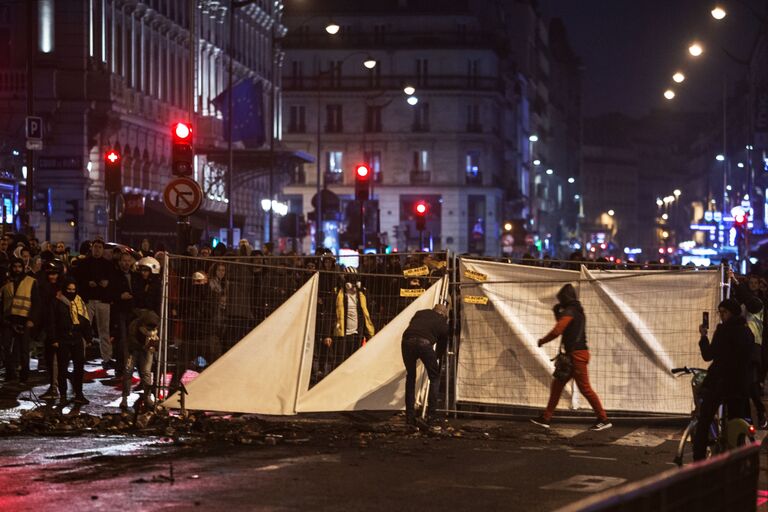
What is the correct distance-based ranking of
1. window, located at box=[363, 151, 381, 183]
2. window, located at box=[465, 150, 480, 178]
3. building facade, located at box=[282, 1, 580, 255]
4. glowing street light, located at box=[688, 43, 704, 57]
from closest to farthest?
1. glowing street light, located at box=[688, 43, 704, 57]
2. building facade, located at box=[282, 1, 580, 255]
3. window, located at box=[363, 151, 381, 183]
4. window, located at box=[465, 150, 480, 178]

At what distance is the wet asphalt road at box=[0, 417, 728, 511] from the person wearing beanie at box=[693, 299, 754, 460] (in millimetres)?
688

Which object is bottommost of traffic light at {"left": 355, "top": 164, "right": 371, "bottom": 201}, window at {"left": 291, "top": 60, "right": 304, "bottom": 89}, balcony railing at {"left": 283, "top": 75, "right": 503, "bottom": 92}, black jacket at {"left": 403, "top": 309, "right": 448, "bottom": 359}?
black jacket at {"left": 403, "top": 309, "right": 448, "bottom": 359}

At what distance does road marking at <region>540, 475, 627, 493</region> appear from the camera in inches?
461

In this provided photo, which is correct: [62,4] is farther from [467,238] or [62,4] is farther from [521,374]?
[467,238]

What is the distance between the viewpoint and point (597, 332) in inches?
655

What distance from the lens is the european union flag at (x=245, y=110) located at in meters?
57.2

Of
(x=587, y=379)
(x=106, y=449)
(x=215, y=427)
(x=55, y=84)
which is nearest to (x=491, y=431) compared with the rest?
(x=587, y=379)

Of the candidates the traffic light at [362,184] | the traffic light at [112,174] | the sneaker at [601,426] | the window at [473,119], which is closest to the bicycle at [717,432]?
the sneaker at [601,426]

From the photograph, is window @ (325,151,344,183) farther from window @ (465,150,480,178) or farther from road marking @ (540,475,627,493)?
road marking @ (540,475,627,493)

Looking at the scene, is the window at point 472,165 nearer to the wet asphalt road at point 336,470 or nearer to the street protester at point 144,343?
the street protester at point 144,343

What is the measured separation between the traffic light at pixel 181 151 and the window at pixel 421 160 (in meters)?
76.5

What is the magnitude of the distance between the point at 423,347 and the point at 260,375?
1713 mm

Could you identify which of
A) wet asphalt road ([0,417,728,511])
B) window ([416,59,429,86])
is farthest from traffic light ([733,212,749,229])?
window ([416,59,429,86])

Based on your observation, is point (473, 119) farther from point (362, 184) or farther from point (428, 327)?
point (428, 327)
